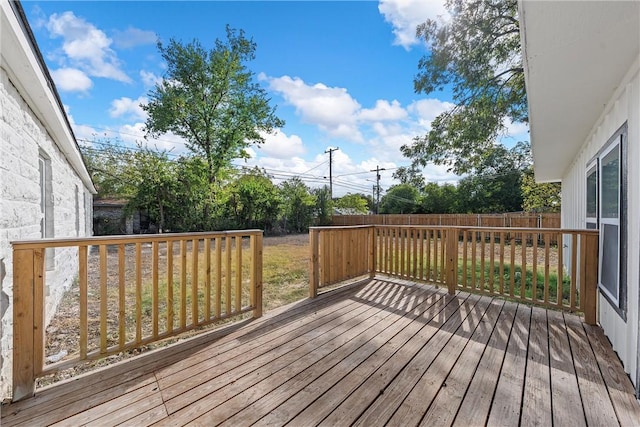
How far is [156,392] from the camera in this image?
176cm

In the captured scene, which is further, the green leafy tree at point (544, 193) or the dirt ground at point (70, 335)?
the green leafy tree at point (544, 193)

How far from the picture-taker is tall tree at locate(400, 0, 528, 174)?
5.75 m

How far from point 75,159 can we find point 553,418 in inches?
267

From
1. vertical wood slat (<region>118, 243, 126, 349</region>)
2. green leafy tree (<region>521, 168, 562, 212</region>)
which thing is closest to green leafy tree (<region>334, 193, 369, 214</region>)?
green leafy tree (<region>521, 168, 562, 212</region>)

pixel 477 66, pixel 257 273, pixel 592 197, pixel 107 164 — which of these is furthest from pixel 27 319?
pixel 107 164

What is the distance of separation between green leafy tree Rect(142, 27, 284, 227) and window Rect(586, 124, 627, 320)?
45.6ft

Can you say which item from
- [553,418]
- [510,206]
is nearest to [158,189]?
[553,418]

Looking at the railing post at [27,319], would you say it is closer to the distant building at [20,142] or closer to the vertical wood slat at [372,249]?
the distant building at [20,142]

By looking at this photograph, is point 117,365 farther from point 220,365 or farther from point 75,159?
point 75,159

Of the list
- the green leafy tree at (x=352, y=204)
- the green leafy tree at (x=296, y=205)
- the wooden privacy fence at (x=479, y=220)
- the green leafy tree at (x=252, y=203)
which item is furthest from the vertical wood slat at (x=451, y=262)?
the green leafy tree at (x=352, y=204)

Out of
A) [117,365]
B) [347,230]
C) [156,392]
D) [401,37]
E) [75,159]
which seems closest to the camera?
[156,392]

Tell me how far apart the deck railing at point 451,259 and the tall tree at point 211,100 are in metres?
11.9

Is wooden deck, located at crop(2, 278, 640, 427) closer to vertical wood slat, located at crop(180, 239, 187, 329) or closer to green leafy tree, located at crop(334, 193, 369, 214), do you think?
vertical wood slat, located at crop(180, 239, 187, 329)

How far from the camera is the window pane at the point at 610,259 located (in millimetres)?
2377
